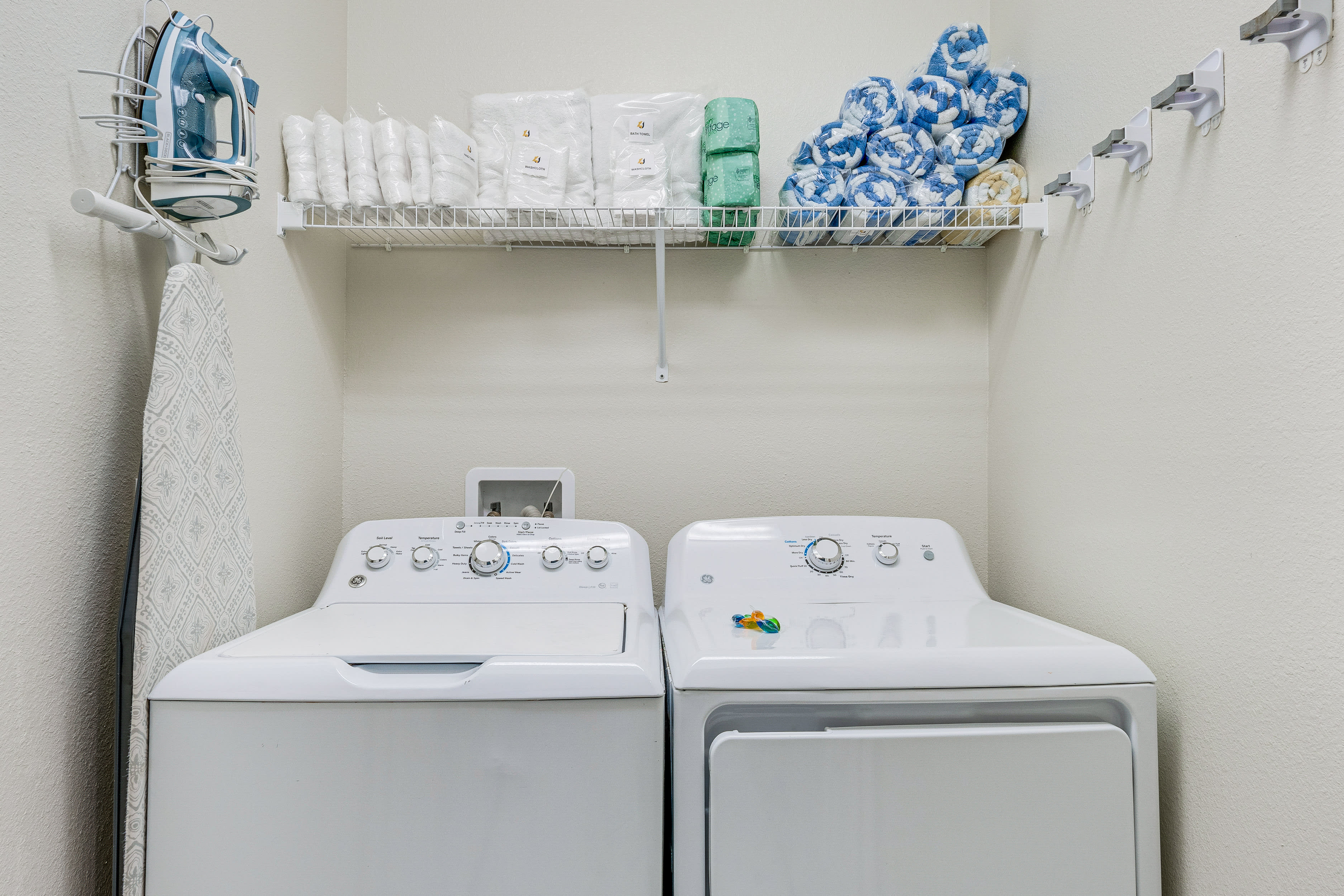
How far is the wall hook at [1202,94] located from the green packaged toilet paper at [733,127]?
2.36ft

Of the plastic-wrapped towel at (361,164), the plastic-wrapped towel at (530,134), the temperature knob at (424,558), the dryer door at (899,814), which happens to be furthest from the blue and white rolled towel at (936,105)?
the temperature knob at (424,558)

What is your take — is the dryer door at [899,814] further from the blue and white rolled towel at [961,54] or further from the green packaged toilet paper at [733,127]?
the blue and white rolled towel at [961,54]

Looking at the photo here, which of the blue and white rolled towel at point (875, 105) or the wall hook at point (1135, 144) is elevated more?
the blue and white rolled towel at point (875, 105)

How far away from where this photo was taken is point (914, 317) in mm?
1806

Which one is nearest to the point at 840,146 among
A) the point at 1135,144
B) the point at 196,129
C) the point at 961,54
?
the point at 961,54

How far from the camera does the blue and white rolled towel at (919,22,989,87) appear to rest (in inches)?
62.0

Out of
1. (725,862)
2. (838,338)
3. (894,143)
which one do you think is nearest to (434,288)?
(838,338)

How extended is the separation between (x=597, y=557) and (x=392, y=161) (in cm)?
87

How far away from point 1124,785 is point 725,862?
53 cm

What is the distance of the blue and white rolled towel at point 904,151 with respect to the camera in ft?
5.05

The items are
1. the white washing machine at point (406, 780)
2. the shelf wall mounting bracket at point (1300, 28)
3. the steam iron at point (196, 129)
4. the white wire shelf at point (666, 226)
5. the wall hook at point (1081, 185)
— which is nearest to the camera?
the shelf wall mounting bracket at point (1300, 28)

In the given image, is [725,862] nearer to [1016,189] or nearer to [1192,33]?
[1192,33]

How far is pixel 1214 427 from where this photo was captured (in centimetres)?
98

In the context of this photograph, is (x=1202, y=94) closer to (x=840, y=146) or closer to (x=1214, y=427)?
(x=1214, y=427)
